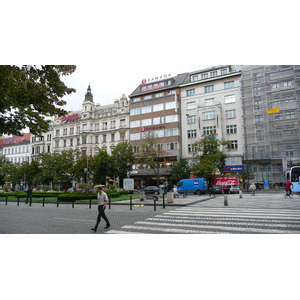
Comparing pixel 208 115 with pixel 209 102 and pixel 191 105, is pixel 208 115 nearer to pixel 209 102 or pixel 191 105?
pixel 209 102

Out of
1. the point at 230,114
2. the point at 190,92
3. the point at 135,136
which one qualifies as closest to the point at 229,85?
the point at 230,114

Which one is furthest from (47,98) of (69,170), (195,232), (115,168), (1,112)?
(69,170)

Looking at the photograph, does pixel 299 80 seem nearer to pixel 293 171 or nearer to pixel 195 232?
pixel 293 171

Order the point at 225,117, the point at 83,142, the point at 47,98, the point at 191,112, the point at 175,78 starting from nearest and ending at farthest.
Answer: the point at 47,98 < the point at 225,117 < the point at 191,112 < the point at 175,78 < the point at 83,142

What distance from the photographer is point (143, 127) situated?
2127 inches

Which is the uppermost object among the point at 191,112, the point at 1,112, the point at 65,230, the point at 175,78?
the point at 175,78

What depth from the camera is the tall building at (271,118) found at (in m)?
38.9

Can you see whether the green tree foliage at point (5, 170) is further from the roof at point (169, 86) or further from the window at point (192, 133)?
the window at point (192, 133)

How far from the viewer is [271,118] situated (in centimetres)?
4100

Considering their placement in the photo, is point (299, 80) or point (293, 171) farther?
point (299, 80)

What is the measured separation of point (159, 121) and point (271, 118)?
21076 millimetres

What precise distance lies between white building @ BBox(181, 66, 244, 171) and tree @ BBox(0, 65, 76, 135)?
36.4 m

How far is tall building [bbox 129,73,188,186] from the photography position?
50.7 metres
